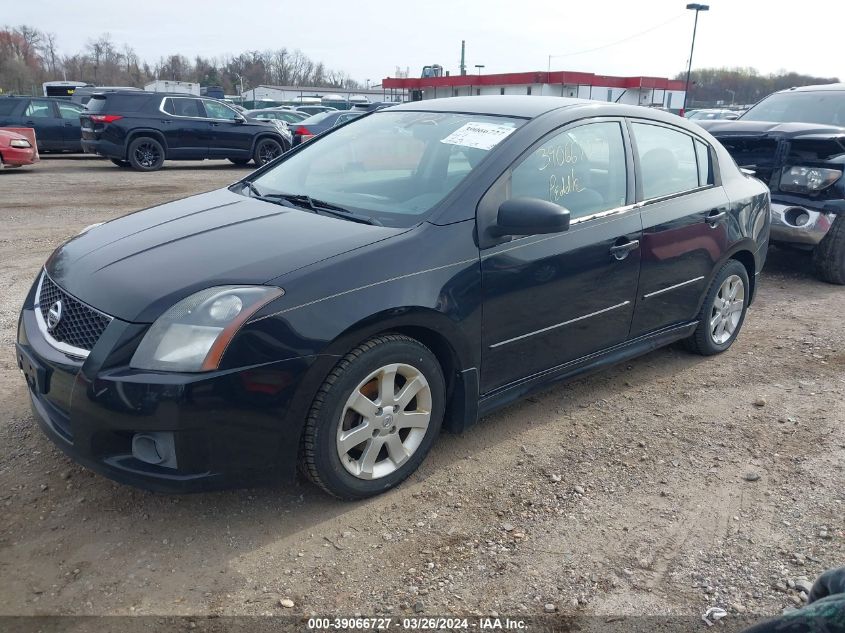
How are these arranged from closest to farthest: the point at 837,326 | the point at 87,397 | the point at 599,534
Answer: the point at 87,397 < the point at 599,534 < the point at 837,326

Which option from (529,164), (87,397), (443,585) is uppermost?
(529,164)

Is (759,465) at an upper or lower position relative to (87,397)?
lower

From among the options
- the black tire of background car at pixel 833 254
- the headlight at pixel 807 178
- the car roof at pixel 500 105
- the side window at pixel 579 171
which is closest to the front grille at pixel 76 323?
the side window at pixel 579 171

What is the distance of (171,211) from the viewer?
3592 millimetres

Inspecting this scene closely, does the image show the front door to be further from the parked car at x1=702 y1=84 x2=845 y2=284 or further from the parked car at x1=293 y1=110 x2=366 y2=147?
the parked car at x1=293 y1=110 x2=366 y2=147

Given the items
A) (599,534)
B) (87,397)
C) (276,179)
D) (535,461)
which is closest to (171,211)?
(276,179)

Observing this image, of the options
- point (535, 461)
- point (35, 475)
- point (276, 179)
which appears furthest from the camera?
point (276, 179)

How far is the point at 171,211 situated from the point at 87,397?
134 centimetres

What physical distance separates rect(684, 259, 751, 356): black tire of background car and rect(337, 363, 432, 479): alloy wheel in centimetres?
241

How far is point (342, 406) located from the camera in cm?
278

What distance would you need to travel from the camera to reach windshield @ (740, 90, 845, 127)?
25.6 feet

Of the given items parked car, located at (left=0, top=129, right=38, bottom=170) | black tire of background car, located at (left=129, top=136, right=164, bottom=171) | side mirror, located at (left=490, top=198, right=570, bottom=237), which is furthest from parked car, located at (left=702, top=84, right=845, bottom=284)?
parked car, located at (left=0, top=129, right=38, bottom=170)

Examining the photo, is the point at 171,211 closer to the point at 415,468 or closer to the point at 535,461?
the point at 415,468

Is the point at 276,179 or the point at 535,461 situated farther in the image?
the point at 276,179
